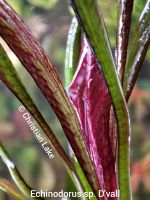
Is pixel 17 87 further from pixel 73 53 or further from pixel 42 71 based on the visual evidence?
pixel 73 53

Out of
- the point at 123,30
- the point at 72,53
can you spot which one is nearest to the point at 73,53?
the point at 72,53

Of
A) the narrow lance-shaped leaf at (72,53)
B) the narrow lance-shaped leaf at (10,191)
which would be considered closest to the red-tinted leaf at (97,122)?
the narrow lance-shaped leaf at (72,53)

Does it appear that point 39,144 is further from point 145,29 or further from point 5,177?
point 145,29

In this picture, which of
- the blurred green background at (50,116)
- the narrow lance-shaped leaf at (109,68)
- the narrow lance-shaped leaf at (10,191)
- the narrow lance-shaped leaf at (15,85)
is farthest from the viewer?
the blurred green background at (50,116)

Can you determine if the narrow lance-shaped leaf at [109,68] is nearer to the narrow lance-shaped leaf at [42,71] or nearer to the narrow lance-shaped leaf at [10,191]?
the narrow lance-shaped leaf at [42,71]

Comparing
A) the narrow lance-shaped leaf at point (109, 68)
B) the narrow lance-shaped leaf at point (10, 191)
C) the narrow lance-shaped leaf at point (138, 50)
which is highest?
the narrow lance-shaped leaf at point (138, 50)

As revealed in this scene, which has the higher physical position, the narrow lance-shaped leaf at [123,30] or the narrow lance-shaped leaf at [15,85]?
the narrow lance-shaped leaf at [123,30]
